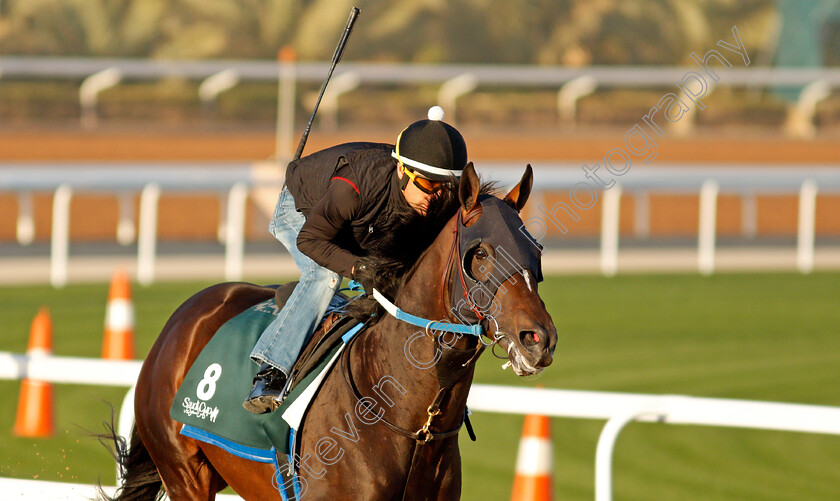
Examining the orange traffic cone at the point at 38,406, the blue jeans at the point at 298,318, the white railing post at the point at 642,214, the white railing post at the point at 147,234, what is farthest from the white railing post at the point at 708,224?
the blue jeans at the point at 298,318

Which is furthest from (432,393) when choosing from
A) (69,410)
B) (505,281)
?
(69,410)

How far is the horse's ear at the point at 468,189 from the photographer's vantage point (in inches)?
129

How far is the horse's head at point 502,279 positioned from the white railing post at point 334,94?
11.9 m

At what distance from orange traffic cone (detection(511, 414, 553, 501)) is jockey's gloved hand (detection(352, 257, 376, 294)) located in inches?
44.9

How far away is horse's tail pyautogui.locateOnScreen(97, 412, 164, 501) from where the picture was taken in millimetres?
4707

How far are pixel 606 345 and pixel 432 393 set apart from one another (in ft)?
18.4

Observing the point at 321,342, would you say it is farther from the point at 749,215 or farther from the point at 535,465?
the point at 749,215

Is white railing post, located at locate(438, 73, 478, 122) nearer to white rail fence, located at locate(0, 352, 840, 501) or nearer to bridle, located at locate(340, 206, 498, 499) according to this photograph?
white rail fence, located at locate(0, 352, 840, 501)

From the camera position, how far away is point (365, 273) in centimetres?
364

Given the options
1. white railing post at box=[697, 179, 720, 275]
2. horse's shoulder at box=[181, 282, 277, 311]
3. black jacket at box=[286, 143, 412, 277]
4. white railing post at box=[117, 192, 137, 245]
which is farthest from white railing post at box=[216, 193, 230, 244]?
black jacket at box=[286, 143, 412, 277]

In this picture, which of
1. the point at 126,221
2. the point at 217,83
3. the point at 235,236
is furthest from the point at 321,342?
the point at 217,83

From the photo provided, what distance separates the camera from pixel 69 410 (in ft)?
23.7

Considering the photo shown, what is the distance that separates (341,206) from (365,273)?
0.25 m

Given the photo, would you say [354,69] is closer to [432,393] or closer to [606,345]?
[606,345]
